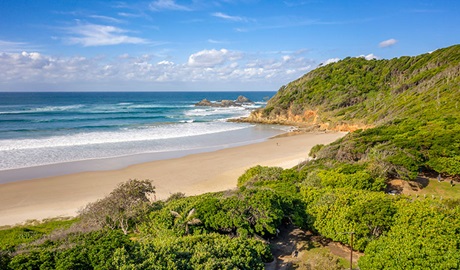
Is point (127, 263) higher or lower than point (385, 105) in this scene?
lower

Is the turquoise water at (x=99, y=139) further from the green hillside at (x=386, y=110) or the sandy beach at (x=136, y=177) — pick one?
the green hillside at (x=386, y=110)

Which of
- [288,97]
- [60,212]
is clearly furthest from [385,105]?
[60,212]

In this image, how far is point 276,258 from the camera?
11.1 meters

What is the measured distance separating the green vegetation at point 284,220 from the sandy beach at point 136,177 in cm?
318

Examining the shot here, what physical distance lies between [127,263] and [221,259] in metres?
2.35

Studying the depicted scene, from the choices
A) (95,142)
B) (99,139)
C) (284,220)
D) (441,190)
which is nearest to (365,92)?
(441,190)

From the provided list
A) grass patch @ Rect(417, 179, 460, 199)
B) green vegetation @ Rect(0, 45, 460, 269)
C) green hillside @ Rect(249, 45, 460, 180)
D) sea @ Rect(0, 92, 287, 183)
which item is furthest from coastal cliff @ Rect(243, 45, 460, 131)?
grass patch @ Rect(417, 179, 460, 199)

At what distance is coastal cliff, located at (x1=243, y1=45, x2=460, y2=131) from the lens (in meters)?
38.8

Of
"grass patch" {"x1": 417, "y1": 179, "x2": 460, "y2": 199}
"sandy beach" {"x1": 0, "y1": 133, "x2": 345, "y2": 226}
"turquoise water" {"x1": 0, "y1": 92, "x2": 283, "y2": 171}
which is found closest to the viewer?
"grass patch" {"x1": 417, "y1": 179, "x2": 460, "y2": 199}

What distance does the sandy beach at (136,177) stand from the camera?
18266mm

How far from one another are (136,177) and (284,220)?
13.5m

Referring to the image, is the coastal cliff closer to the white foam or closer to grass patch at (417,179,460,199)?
the white foam

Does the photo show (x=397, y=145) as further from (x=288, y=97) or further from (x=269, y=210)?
(x=288, y=97)

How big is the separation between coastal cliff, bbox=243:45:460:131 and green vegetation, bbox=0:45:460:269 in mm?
Result: 14708
